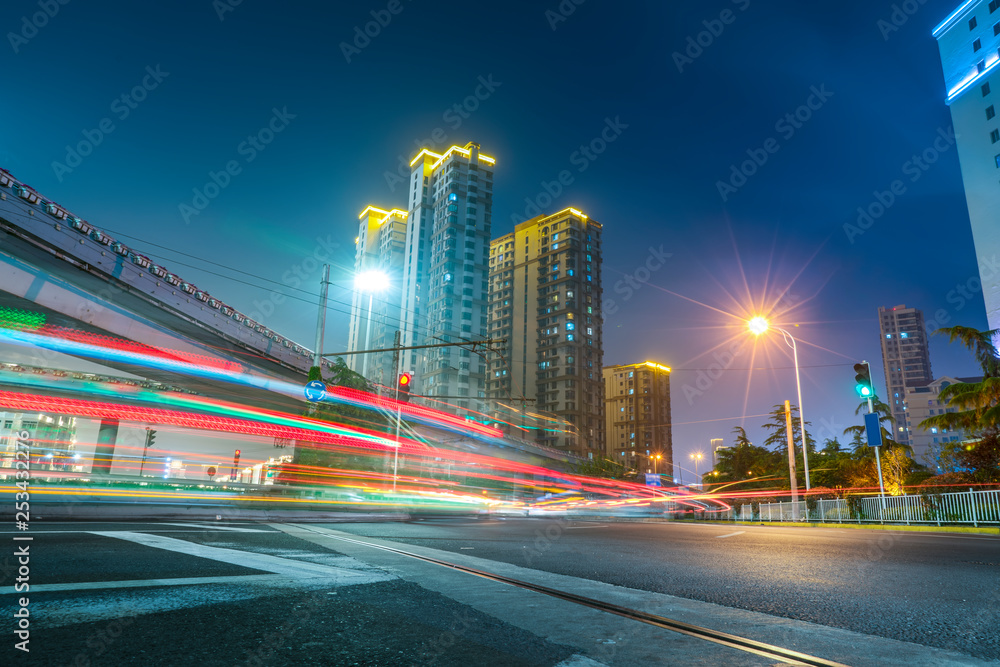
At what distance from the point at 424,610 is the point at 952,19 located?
95.5m

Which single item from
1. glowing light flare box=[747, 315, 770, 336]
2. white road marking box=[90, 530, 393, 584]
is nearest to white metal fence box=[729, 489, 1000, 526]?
glowing light flare box=[747, 315, 770, 336]

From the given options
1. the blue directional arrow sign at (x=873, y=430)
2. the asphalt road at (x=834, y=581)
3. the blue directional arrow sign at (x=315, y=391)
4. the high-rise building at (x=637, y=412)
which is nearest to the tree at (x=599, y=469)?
the high-rise building at (x=637, y=412)

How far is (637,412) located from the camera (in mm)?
160250

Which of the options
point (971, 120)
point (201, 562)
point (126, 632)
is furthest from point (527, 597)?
point (971, 120)

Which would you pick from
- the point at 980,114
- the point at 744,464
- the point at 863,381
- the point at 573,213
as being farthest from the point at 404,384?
the point at 573,213

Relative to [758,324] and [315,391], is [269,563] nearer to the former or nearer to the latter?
[315,391]

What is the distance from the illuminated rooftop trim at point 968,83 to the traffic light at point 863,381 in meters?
70.6

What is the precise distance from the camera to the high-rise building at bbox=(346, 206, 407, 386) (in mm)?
126000

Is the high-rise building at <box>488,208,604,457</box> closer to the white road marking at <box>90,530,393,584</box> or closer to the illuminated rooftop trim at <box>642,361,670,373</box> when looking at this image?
the illuminated rooftop trim at <box>642,361,670,373</box>

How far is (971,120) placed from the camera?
217 feet

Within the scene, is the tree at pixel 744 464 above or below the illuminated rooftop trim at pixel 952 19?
below

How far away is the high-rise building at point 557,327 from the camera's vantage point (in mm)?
123062

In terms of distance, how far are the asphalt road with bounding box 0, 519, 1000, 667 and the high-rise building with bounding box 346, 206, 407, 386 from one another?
11079cm

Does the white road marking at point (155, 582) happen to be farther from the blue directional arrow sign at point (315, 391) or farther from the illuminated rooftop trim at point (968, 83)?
the illuminated rooftop trim at point (968, 83)
